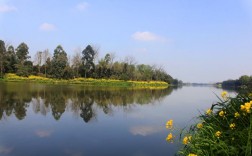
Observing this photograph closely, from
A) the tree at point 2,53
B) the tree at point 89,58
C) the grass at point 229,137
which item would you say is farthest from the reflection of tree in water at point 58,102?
the tree at point 89,58

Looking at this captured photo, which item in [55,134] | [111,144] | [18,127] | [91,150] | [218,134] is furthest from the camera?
[18,127]

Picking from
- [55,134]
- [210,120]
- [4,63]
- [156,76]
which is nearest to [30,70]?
[4,63]

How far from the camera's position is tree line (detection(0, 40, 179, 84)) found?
5043 centimetres

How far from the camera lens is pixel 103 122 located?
9336 mm

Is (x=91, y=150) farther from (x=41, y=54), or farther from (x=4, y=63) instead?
(x=41, y=54)

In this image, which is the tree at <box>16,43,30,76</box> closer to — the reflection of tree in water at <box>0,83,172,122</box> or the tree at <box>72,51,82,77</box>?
the tree at <box>72,51,82,77</box>

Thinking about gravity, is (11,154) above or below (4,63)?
below

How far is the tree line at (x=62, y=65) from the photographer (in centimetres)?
5043

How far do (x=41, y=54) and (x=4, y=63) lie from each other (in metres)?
10.2

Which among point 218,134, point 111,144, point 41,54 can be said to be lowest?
point 111,144

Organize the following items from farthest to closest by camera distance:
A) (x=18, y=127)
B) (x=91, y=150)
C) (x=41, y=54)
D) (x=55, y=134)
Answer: (x=41, y=54) < (x=18, y=127) < (x=55, y=134) < (x=91, y=150)

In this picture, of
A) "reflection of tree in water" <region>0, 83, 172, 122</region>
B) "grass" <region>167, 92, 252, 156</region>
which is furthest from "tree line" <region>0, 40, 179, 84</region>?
"grass" <region>167, 92, 252, 156</region>

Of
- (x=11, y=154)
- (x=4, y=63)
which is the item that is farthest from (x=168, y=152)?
(x=4, y=63)

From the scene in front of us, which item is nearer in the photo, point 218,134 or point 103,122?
point 218,134
